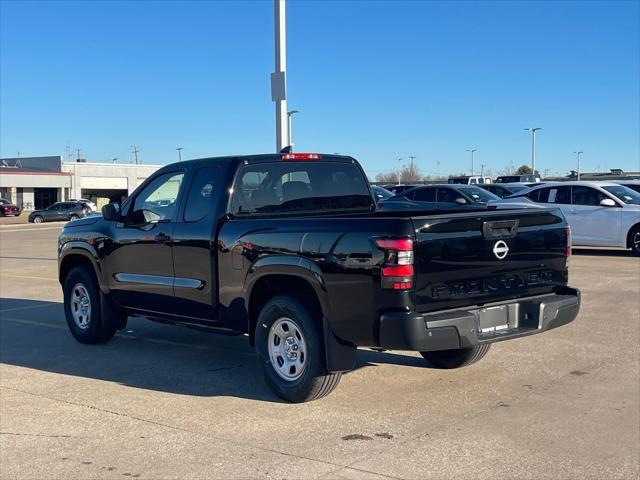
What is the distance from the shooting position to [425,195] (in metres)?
22.2

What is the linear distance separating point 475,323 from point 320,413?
4.53ft

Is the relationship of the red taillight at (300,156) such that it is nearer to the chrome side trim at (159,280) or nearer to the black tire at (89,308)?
the chrome side trim at (159,280)

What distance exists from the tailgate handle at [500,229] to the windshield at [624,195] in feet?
40.2

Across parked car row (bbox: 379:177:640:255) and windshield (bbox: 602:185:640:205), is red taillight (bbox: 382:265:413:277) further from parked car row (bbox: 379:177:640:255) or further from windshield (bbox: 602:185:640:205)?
windshield (bbox: 602:185:640:205)

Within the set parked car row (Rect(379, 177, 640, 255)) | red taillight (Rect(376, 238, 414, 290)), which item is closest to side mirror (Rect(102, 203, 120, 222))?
red taillight (Rect(376, 238, 414, 290))

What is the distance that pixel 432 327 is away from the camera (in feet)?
17.0

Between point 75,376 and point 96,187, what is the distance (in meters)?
73.4

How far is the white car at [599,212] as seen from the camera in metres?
16.4

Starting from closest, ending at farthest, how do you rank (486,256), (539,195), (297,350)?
1. (486,256)
2. (297,350)
3. (539,195)

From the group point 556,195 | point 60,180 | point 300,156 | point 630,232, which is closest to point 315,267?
point 300,156

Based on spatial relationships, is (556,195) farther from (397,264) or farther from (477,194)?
(397,264)

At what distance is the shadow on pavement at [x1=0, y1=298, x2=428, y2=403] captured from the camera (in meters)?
6.67

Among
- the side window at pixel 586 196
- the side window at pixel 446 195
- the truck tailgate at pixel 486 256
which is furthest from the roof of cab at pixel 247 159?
the side window at pixel 446 195

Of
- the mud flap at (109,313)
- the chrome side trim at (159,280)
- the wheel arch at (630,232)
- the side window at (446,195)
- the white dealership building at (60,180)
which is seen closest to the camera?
the chrome side trim at (159,280)
